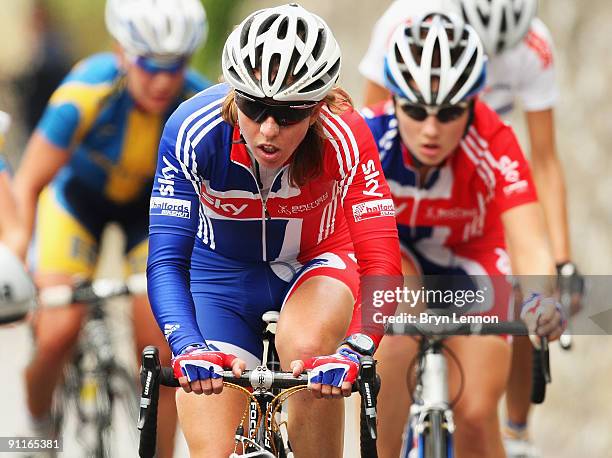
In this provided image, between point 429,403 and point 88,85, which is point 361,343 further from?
point 88,85

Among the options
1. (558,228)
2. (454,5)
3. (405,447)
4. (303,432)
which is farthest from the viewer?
(454,5)

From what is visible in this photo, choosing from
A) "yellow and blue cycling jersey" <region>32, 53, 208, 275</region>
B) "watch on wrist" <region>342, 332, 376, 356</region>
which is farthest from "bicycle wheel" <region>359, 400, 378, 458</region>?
"yellow and blue cycling jersey" <region>32, 53, 208, 275</region>

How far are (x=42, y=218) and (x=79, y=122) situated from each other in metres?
0.85

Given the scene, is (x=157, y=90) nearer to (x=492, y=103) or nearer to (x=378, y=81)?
(x=378, y=81)

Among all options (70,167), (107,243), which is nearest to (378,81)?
(70,167)

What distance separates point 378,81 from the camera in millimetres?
7871

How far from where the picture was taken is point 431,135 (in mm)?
6578

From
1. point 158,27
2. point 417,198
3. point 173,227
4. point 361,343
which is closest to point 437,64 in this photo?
point 417,198

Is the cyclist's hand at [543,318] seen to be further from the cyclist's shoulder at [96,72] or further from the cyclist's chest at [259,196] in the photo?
the cyclist's shoulder at [96,72]

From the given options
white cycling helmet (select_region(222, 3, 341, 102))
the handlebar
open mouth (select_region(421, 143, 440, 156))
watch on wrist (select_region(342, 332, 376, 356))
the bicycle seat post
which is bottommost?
the handlebar

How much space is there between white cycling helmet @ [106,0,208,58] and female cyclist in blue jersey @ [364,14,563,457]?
1857 mm

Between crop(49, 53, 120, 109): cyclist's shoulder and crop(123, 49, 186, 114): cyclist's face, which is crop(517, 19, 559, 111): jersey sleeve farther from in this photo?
crop(49, 53, 120, 109): cyclist's shoulder

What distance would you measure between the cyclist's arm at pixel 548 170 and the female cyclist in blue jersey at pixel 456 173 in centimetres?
90

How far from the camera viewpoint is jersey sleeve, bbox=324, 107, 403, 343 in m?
5.37
